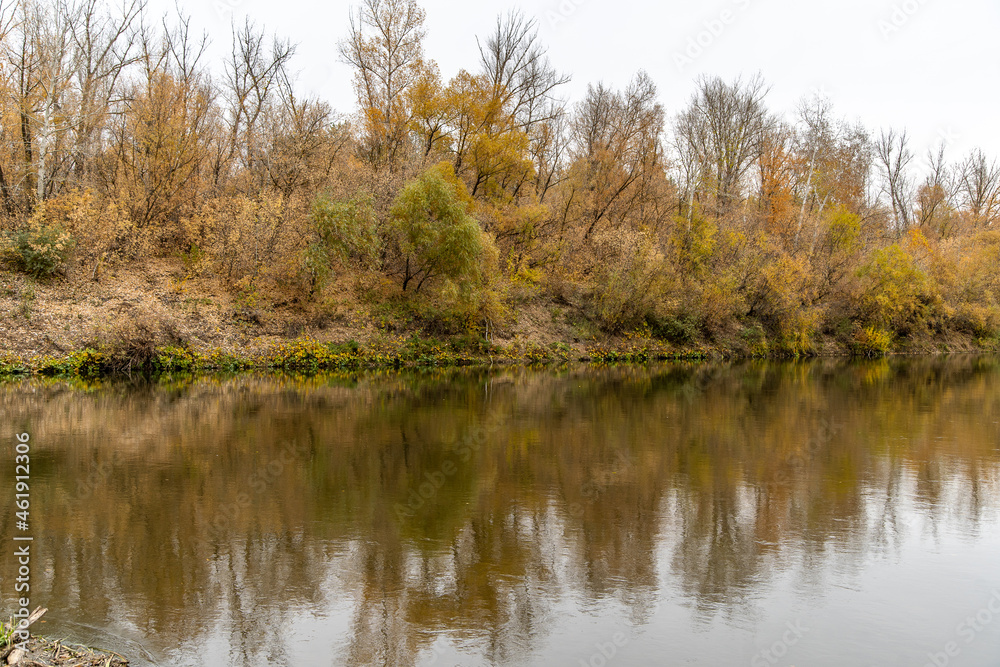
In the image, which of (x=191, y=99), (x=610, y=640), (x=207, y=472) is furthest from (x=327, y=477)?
(x=191, y=99)

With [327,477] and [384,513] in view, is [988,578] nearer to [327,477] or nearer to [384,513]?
[384,513]

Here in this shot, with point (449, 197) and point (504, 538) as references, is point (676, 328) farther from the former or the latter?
point (504, 538)

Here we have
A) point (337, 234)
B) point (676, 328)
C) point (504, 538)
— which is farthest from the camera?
point (676, 328)

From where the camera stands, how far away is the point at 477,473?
11.8 metres

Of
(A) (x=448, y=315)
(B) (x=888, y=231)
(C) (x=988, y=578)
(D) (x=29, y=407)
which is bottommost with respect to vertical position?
(C) (x=988, y=578)

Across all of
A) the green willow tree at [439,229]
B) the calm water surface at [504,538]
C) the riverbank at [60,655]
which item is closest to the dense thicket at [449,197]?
the green willow tree at [439,229]

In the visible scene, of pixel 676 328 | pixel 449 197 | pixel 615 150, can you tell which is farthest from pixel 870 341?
pixel 449 197

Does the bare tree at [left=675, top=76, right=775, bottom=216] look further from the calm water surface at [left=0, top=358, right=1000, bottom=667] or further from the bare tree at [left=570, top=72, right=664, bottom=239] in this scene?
the calm water surface at [left=0, top=358, right=1000, bottom=667]

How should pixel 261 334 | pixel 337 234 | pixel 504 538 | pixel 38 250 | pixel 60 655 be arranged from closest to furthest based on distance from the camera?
pixel 60 655 < pixel 504 538 < pixel 38 250 < pixel 261 334 < pixel 337 234

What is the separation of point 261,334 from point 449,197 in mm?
10479

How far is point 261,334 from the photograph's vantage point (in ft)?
96.6

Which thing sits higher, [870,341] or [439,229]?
[439,229]

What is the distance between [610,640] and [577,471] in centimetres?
592

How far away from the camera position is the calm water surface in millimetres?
6176
